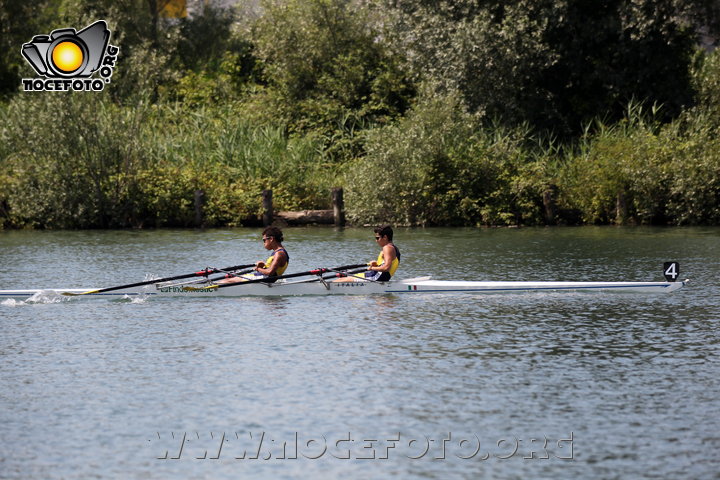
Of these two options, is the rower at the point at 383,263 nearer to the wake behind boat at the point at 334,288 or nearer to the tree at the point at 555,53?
the wake behind boat at the point at 334,288

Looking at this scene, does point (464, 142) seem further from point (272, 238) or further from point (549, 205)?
point (272, 238)

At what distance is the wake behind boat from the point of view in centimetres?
2091

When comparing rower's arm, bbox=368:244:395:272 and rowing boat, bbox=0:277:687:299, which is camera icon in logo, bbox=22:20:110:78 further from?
rower's arm, bbox=368:244:395:272

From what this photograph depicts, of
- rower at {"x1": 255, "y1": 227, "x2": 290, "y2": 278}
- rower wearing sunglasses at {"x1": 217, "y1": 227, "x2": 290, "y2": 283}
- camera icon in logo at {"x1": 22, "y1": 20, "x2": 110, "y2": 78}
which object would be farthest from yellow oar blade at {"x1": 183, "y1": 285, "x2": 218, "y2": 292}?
camera icon in logo at {"x1": 22, "y1": 20, "x2": 110, "y2": 78}

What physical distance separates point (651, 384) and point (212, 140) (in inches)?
1457

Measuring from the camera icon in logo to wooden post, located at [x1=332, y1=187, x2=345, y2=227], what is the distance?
1090 cm

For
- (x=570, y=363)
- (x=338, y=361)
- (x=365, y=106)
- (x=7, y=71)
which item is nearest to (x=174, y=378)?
(x=338, y=361)

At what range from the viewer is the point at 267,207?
4291 cm

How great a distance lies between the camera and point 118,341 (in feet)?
55.5

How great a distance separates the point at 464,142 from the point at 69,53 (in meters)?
17.9

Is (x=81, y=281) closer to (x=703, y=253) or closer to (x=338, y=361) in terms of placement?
(x=338, y=361)

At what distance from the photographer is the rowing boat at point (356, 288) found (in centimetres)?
2091

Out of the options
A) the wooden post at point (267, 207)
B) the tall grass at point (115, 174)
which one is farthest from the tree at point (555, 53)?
the wooden post at point (267, 207)

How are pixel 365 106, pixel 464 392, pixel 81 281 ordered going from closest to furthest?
1. pixel 464 392
2. pixel 81 281
3. pixel 365 106
